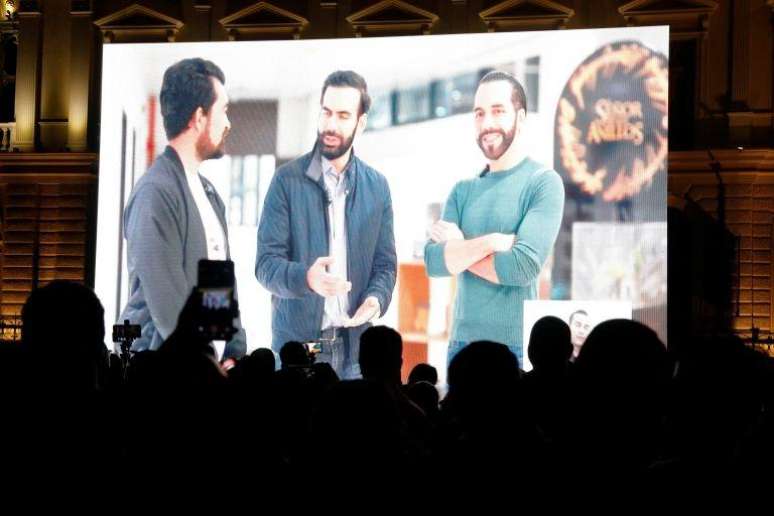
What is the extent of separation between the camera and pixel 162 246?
18.4 metres

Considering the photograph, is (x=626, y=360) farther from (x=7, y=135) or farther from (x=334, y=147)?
(x=7, y=135)

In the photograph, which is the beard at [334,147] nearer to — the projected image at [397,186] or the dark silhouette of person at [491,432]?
the projected image at [397,186]

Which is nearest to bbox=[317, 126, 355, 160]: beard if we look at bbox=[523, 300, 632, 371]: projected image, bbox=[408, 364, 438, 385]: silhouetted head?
bbox=[523, 300, 632, 371]: projected image

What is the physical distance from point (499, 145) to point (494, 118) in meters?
0.47

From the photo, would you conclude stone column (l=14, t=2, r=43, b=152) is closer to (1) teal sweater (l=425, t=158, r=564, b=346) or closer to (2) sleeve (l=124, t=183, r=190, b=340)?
(2) sleeve (l=124, t=183, r=190, b=340)

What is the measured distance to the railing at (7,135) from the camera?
23.3 metres

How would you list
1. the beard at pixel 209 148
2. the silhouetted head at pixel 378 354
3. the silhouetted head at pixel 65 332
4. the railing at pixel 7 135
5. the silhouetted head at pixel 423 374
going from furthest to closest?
the railing at pixel 7 135 < the beard at pixel 209 148 < the silhouetted head at pixel 423 374 < the silhouetted head at pixel 378 354 < the silhouetted head at pixel 65 332

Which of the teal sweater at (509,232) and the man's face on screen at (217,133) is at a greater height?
the man's face on screen at (217,133)

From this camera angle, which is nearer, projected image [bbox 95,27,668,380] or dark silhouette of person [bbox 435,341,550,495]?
dark silhouette of person [bbox 435,341,550,495]

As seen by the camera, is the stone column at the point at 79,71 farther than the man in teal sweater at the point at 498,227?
Yes

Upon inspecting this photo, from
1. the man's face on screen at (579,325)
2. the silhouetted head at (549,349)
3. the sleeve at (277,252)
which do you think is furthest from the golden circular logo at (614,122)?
the silhouetted head at (549,349)

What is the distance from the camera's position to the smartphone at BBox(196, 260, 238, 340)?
3760 mm

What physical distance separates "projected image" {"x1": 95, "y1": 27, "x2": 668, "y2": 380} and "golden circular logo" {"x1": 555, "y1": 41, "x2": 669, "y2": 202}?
0.02 meters

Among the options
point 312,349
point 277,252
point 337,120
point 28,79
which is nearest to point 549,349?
point 312,349
